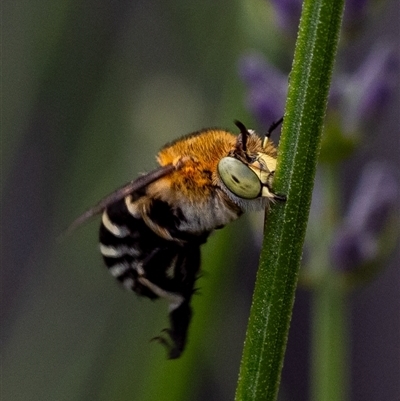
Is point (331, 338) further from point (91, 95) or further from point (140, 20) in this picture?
point (140, 20)

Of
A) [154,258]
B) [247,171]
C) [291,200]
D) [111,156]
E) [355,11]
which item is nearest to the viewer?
[291,200]

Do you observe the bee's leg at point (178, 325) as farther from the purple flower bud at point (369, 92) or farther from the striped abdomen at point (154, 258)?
the purple flower bud at point (369, 92)

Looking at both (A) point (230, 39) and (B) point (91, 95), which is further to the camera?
(B) point (91, 95)

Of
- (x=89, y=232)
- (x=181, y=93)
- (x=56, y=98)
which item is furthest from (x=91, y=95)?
(x=89, y=232)

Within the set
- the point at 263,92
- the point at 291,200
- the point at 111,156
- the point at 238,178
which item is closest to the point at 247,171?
the point at 238,178

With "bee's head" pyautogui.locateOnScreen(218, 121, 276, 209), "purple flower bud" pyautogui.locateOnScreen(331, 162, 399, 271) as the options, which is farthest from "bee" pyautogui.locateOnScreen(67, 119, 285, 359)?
"purple flower bud" pyautogui.locateOnScreen(331, 162, 399, 271)

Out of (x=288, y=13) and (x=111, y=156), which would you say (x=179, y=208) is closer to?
(x=288, y=13)
